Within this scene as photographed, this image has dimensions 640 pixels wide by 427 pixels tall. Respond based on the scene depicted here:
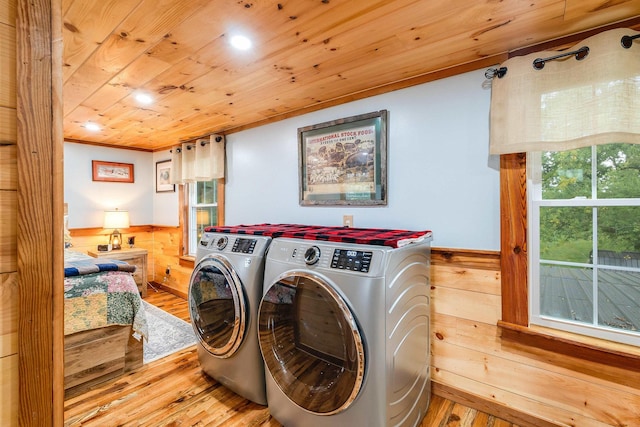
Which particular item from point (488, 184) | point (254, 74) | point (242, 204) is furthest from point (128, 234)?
point (488, 184)

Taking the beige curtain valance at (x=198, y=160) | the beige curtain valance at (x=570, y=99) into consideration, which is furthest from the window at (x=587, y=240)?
the beige curtain valance at (x=198, y=160)

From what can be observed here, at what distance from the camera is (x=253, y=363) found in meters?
1.88

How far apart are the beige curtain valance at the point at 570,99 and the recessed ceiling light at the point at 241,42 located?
1.43 m

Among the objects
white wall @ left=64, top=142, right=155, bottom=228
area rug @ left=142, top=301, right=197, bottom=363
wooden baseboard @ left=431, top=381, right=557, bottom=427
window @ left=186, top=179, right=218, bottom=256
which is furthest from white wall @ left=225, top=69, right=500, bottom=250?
white wall @ left=64, top=142, right=155, bottom=228

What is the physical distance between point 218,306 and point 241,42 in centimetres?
160

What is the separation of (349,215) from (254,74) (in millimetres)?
1237

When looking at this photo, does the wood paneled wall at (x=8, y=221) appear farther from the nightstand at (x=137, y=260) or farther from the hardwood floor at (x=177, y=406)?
the nightstand at (x=137, y=260)

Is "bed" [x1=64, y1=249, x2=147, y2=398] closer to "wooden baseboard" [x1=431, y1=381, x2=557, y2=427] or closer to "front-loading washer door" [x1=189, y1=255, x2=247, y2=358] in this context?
"front-loading washer door" [x1=189, y1=255, x2=247, y2=358]

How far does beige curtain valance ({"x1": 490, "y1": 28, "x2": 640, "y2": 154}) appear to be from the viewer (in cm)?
141

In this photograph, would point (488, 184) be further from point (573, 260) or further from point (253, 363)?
point (253, 363)

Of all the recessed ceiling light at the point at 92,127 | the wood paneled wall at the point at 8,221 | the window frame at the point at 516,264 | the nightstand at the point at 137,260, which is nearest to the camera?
the wood paneled wall at the point at 8,221

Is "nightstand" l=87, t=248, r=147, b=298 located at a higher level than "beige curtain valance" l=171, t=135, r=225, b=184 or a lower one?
lower

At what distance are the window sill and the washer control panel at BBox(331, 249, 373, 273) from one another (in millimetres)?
1036

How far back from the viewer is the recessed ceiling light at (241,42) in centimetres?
155
